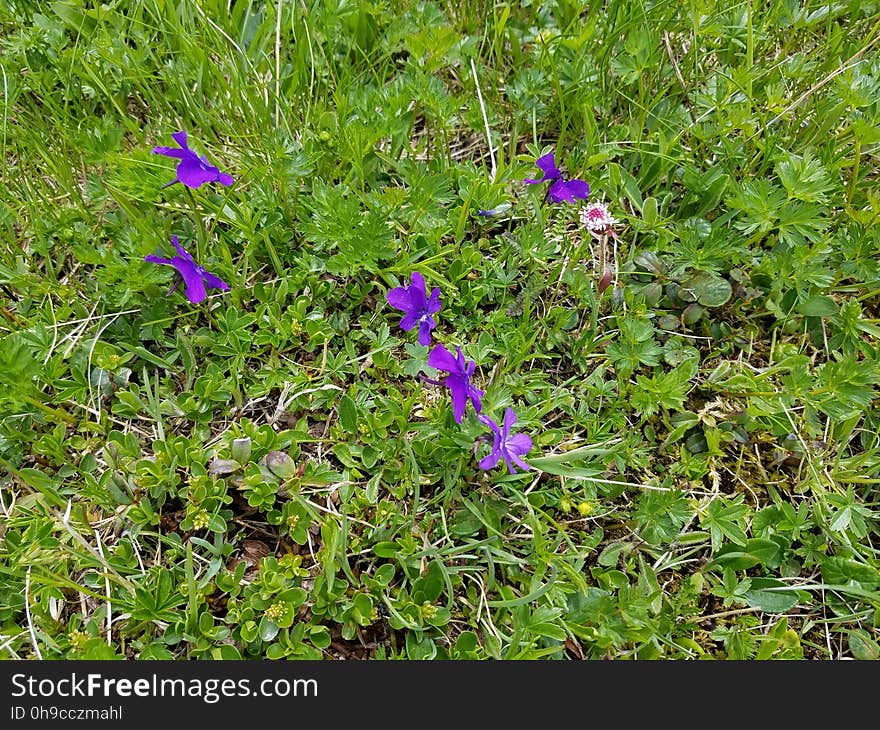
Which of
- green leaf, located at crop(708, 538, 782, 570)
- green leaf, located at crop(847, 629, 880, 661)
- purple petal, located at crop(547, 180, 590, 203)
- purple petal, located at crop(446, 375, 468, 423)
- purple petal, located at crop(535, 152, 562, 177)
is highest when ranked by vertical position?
purple petal, located at crop(535, 152, 562, 177)

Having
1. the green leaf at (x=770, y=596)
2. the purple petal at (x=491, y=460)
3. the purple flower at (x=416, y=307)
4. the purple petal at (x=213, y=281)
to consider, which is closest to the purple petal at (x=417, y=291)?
the purple flower at (x=416, y=307)

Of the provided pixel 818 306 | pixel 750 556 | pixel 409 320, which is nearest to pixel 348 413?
pixel 409 320

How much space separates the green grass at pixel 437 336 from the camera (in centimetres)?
197

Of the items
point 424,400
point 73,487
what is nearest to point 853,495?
point 424,400

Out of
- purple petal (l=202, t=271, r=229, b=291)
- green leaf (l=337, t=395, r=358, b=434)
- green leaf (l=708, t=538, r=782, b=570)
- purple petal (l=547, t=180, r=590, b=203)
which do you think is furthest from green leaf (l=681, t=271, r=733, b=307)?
purple petal (l=202, t=271, r=229, b=291)

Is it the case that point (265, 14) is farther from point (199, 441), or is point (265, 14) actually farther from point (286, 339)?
point (199, 441)

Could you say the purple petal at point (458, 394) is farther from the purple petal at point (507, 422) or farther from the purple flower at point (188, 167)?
the purple flower at point (188, 167)

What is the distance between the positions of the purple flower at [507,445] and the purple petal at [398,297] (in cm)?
46

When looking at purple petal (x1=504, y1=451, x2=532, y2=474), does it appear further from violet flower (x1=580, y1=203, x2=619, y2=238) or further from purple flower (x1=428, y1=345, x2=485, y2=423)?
violet flower (x1=580, y1=203, x2=619, y2=238)

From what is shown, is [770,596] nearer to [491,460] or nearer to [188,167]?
[491,460]

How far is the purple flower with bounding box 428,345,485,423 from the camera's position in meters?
1.86

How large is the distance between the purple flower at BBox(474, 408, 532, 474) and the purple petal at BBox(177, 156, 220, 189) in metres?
1.16

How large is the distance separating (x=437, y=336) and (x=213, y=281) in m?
0.78

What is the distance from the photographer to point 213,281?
229 centimetres
